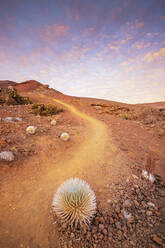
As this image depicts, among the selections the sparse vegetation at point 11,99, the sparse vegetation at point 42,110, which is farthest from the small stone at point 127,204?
the sparse vegetation at point 11,99

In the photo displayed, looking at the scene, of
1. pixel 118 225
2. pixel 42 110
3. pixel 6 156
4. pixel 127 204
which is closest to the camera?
pixel 118 225

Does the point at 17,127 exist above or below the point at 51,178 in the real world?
above

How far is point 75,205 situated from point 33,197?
3.33 ft

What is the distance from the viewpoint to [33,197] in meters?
2.24

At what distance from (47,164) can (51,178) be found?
22.1 inches

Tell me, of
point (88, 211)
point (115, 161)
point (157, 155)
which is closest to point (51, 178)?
point (88, 211)

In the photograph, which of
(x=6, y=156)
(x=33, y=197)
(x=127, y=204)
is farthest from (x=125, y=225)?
(x=6, y=156)

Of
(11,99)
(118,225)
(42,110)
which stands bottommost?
(118,225)

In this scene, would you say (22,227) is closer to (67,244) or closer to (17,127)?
(67,244)

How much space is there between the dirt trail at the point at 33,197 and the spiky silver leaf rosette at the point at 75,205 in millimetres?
351

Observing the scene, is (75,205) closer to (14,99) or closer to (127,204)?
(127,204)

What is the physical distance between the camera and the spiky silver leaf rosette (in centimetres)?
169

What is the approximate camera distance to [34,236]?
165 centimetres

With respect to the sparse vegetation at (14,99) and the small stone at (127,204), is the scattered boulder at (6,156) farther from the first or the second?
the sparse vegetation at (14,99)
